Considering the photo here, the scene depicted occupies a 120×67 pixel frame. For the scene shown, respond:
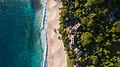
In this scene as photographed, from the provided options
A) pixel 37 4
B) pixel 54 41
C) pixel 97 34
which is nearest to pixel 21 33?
pixel 37 4

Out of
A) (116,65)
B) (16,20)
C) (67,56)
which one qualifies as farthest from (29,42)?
(116,65)

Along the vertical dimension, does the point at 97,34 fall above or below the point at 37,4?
below

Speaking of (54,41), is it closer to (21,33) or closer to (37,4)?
(21,33)

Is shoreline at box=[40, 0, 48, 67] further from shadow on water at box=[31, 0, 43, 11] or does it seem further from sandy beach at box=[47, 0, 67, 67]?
shadow on water at box=[31, 0, 43, 11]

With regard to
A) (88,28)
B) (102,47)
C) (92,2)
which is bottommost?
(102,47)

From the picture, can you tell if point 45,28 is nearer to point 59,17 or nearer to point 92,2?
point 59,17

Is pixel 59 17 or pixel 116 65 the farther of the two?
pixel 59 17
